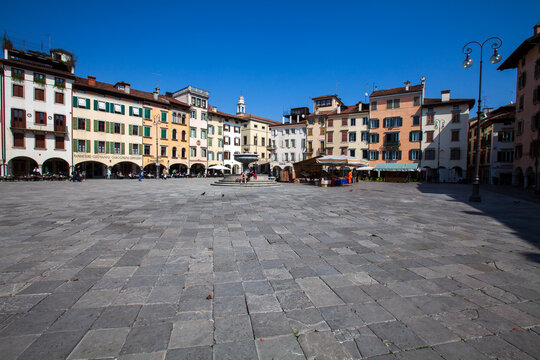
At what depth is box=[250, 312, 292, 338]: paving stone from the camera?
2.35m

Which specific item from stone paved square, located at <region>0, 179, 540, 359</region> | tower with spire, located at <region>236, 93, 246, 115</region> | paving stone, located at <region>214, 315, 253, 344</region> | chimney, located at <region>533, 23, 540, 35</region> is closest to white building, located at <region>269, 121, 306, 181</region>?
tower with spire, located at <region>236, 93, 246, 115</region>

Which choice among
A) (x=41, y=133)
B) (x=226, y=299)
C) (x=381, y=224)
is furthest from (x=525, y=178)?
(x=41, y=133)

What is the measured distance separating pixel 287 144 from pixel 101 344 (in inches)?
2012

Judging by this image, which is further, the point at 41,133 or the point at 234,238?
the point at 41,133

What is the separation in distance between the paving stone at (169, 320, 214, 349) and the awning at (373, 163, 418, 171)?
41760mm

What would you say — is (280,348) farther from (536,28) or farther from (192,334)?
(536,28)

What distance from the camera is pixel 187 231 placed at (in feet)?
19.7

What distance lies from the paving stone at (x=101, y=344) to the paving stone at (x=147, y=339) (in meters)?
0.06

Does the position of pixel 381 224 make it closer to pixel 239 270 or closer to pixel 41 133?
pixel 239 270

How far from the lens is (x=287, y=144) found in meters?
52.3

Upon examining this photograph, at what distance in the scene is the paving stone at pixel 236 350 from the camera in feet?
6.69

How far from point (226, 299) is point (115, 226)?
4.78 m

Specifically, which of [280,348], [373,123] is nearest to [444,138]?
[373,123]

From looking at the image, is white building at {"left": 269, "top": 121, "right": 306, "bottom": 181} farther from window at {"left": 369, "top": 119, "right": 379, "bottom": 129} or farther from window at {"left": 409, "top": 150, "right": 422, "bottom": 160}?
window at {"left": 409, "top": 150, "right": 422, "bottom": 160}
